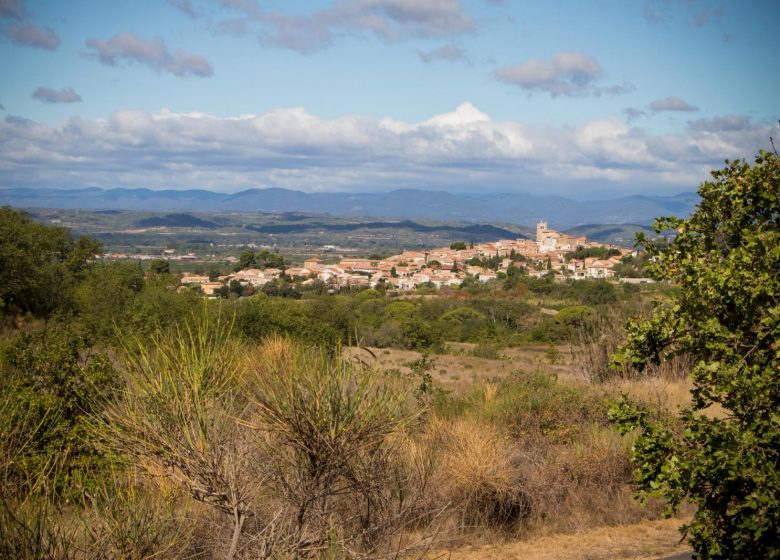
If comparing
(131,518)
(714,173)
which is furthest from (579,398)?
(131,518)

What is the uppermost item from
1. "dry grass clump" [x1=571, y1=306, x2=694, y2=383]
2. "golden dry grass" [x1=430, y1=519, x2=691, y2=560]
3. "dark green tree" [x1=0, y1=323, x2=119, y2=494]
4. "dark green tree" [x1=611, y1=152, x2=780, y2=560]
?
"dark green tree" [x1=611, y1=152, x2=780, y2=560]

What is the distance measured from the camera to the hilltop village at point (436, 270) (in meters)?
83.7

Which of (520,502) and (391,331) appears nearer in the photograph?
(520,502)

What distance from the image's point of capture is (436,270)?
3981 inches

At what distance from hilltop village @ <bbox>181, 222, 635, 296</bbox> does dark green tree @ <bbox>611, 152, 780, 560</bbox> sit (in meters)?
59.5

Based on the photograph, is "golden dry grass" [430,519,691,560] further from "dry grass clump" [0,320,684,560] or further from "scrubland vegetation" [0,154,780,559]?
"dry grass clump" [0,320,684,560]

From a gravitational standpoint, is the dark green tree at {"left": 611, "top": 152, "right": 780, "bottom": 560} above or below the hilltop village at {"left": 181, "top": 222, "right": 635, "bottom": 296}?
above

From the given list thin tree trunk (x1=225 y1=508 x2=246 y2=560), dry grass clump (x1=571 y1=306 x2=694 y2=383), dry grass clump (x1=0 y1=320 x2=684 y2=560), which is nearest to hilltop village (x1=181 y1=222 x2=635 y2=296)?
dry grass clump (x1=571 y1=306 x2=694 y2=383)

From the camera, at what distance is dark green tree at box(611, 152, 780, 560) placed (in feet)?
13.5

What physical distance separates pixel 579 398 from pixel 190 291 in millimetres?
24082

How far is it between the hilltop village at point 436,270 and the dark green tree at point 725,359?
59.5 m

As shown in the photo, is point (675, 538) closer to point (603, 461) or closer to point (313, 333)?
point (603, 461)

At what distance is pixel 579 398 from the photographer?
486 inches

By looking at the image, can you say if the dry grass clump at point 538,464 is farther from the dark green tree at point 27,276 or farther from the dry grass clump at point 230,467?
the dark green tree at point 27,276
